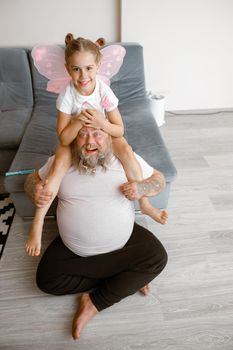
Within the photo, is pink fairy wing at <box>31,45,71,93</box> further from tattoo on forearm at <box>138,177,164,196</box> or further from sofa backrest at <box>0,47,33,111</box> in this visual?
sofa backrest at <box>0,47,33,111</box>

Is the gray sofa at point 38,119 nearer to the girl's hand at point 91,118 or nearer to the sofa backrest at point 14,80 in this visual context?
the sofa backrest at point 14,80

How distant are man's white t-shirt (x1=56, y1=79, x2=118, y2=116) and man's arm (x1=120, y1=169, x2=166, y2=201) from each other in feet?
1.17

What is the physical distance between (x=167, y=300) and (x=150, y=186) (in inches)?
21.2

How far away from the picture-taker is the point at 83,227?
4.08ft

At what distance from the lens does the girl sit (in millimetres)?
1117

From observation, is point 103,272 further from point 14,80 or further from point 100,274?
point 14,80

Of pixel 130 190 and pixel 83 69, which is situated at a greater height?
pixel 83 69

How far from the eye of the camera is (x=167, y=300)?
1335mm

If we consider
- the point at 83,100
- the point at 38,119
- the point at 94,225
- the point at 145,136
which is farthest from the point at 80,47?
the point at 38,119

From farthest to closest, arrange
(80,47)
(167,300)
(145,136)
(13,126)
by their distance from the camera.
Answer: (13,126)
(145,136)
(167,300)
(80,47)

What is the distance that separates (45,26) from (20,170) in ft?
4.71

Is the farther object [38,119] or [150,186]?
[38,119]

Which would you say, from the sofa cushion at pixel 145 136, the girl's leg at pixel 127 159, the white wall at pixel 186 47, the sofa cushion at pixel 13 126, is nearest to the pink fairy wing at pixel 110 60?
the girl's leg at pixel 127 159

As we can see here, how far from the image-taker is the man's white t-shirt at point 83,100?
1243 millimetres
